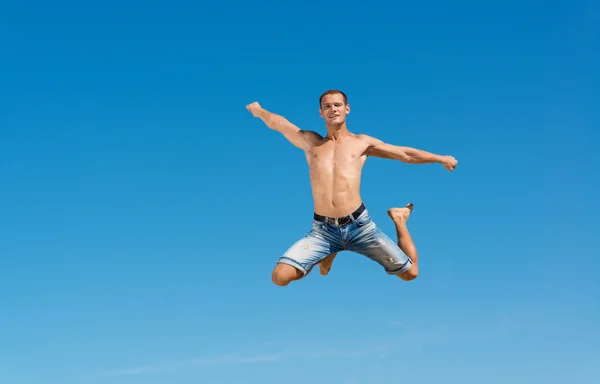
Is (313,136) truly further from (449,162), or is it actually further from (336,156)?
(449,162)

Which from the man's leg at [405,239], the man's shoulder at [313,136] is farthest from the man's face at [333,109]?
the man's leg at [405,239]

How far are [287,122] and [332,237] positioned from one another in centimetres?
220

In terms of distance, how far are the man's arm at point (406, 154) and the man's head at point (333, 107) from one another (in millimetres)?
556

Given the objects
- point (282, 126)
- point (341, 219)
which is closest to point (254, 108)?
point (282, 126)

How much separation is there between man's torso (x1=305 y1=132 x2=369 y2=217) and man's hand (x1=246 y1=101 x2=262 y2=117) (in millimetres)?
1657

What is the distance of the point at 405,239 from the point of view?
14.7m

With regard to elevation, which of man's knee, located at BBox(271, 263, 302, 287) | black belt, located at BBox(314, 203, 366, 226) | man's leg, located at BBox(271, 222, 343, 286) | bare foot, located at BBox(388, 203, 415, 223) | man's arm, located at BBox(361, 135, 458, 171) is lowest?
man's knee, located at BBox(271, 263, 302, 287)

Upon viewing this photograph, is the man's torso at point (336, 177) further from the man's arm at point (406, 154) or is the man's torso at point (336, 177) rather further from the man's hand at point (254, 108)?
the man's hand at point (254, 108)

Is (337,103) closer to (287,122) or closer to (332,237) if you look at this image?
(287,122)

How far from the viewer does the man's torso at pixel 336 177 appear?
45.1 ft

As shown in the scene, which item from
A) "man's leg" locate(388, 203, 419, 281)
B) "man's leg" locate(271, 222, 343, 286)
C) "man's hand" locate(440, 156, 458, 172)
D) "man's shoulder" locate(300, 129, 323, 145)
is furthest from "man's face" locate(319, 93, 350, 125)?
"man's leg" locate(388, 203, 419, 281)

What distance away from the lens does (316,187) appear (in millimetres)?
13828

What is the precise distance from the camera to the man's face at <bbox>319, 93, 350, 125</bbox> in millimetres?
13891

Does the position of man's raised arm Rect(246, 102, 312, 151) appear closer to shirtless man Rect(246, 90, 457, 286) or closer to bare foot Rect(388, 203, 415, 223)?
shirtless man Rect(246, 90, 457, 286)
